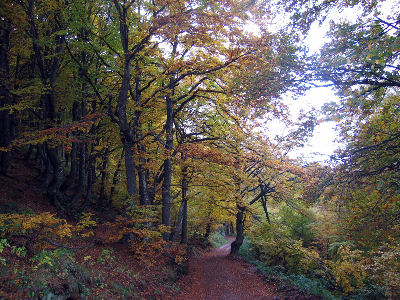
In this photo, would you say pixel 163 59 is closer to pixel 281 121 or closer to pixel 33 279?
pixel 281 121

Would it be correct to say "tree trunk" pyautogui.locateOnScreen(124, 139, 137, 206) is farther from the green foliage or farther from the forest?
the green foliage

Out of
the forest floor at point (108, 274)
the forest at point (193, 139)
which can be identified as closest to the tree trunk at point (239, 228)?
the forest at point (193, 139)

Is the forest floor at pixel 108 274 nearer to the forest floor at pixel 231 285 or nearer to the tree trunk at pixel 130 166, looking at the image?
the forest floor at pixel 231 285

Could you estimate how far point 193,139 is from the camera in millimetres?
14430

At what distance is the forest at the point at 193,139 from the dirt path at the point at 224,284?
27.5 inches

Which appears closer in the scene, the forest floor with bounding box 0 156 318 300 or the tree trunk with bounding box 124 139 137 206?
the forest floor with bounding box 0 156 318 300

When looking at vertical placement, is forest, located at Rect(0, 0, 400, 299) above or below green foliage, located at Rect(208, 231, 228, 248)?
above

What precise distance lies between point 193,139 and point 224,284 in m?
7.36

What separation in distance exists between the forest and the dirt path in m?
0.70

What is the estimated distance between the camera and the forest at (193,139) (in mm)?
5703

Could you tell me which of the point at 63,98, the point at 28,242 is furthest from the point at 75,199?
the point at 28,242

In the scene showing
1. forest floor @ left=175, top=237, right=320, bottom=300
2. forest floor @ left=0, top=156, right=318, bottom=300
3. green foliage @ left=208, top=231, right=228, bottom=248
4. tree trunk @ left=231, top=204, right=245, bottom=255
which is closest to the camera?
forest floor @ left=0, top=156, right=318, bottom=300

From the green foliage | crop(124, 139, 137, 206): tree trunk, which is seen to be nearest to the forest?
crop(124, 139, 137, 206): tree trunk

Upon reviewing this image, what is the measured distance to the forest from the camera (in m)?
5.70
